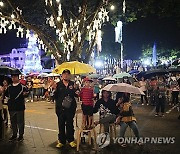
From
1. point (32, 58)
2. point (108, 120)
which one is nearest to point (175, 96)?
point (108, 120)

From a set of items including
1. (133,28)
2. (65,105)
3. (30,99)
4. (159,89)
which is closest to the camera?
(65,105)

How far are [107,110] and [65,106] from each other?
3.63 ft

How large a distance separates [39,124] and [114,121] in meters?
4.20

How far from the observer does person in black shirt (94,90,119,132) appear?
7652 millimetres

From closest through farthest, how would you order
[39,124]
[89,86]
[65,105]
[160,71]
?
1. [65,105]
2. [89,86]
3. [39,124]
4. [160,71]

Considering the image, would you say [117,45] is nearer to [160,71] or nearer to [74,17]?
[74,17]

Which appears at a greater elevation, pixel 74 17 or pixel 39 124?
pixel 74 17

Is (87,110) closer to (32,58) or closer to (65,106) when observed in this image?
(65,106)

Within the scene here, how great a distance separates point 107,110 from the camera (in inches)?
303

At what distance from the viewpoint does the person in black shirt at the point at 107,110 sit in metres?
7.65

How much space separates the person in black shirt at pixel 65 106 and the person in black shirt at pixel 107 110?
0.73 meters

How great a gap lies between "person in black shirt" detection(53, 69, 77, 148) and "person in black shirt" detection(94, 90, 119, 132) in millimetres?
731

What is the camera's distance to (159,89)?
42.5ft

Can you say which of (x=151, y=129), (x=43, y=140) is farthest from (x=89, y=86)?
(x=151, y=129)
